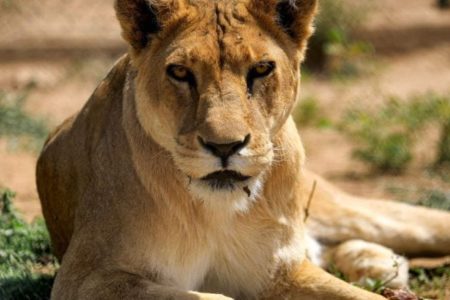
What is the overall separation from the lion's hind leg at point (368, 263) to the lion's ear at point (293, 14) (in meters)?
1.34

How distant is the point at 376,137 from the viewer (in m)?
8.41

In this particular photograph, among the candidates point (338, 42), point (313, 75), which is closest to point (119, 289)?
point (338, 42)

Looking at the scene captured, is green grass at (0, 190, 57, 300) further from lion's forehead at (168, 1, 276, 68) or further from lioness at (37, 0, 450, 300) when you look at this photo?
lion's forehead at (168, 1, 276, 68)

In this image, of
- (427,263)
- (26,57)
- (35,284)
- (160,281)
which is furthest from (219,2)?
(26,57)

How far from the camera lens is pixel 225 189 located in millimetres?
4062

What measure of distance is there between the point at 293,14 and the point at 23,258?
6.02 feet

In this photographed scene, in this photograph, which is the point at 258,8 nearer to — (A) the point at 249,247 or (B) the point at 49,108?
(A) the point at 249,247

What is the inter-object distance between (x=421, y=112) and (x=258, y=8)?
4.54 meters

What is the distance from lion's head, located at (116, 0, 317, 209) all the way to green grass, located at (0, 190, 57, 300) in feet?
3.44

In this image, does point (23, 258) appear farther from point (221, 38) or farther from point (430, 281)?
point (430, 281)

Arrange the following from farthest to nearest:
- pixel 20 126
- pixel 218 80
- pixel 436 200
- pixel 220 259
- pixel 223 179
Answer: pixel 20 126, pixel 436 200, pixel 220 259, pixel 218 80, pixel 223 179

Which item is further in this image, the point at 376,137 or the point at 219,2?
the point at 376,137

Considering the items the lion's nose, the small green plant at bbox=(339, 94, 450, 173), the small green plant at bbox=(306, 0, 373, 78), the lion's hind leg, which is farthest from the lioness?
the small green plant at bbox=(306, 0, 373, 78)

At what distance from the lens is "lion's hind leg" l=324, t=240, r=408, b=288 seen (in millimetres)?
5391
